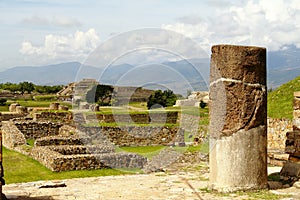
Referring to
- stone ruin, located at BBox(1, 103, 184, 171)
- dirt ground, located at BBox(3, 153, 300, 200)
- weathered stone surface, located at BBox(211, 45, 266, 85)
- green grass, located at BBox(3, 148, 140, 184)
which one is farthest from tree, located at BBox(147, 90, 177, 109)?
weathered stone surface, located at BBox(211, 45, 266, 85)

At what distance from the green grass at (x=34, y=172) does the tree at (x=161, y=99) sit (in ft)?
57.9

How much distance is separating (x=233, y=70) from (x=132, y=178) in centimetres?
444

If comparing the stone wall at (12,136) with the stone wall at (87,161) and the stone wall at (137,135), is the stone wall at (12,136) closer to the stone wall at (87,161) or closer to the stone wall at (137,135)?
the stone wall at (137,135)

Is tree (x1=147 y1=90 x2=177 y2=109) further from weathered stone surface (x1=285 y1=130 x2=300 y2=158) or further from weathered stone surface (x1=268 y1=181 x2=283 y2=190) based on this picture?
weathered stone surface (x1=268 y1=181 x2=283 y2=190)

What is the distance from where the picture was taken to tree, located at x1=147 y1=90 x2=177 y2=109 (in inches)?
1366

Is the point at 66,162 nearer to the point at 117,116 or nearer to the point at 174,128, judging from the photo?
the point at 174,128

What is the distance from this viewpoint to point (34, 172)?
15930 mm

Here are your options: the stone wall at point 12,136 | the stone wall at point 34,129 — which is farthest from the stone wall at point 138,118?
the stone wall at point 12,136

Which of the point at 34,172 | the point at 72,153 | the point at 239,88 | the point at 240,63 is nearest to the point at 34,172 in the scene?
the point at 34,172

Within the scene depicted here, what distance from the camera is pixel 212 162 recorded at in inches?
381

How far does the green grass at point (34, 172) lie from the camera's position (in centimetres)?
1494

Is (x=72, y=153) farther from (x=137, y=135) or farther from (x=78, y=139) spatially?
(x=137, y=135)

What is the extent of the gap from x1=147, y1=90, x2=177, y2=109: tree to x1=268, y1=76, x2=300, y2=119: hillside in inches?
432

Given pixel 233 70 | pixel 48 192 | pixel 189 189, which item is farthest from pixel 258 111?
pixel 48 192
